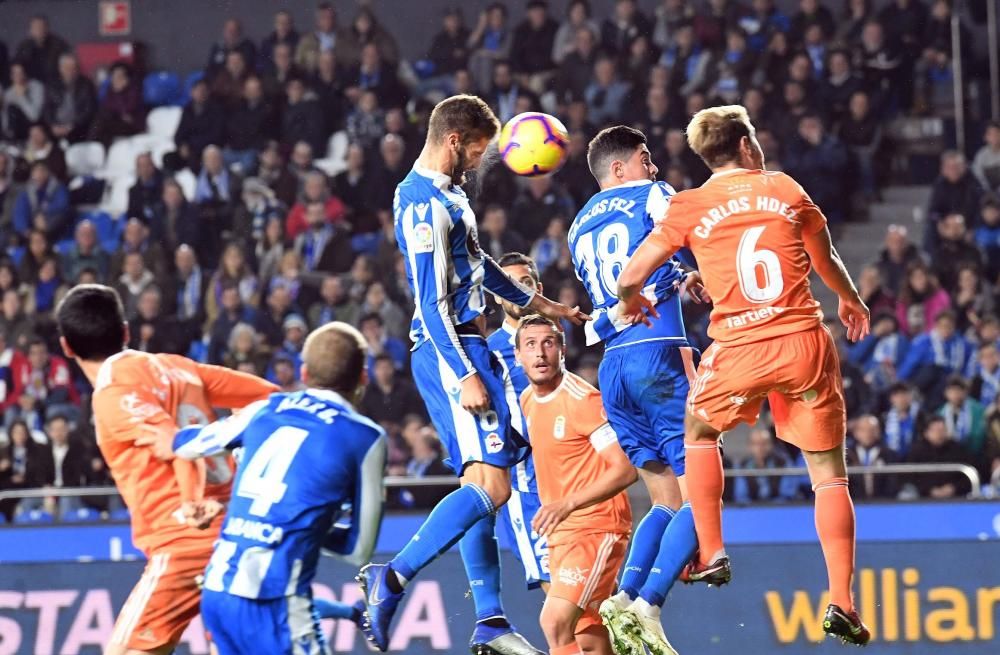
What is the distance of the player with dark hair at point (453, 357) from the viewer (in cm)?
679

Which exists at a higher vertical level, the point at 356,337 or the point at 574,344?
the point at 356,337

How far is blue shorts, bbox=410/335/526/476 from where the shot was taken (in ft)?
22.5

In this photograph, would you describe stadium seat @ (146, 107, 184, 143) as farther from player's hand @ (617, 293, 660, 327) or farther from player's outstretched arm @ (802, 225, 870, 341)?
player's outstretched arm @ (802, 225, 870, 341)

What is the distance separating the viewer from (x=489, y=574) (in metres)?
7.29

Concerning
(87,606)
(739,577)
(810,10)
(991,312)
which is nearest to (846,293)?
(739,577)

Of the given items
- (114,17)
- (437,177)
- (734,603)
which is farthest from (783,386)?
(114,17)

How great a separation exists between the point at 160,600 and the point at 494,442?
1.53m

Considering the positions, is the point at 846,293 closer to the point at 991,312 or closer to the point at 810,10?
the point at 991,312

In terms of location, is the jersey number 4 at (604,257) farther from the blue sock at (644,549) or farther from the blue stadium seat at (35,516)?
the blue stadium seat at (35,516)

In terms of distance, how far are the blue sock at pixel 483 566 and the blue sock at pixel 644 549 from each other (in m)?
0.57

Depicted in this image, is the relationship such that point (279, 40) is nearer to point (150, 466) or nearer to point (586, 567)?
point (586, 567)

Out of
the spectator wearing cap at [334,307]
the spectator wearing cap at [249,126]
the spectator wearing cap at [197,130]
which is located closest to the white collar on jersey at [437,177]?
the spectator wearing cap at [334,307]

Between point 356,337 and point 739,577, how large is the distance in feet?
13.7

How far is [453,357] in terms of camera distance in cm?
682
